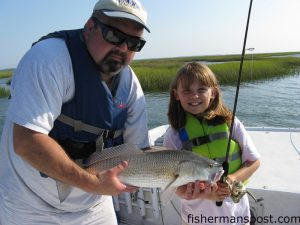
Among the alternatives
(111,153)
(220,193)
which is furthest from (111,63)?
(220,193)

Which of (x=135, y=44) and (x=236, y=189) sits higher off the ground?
(x=135, y=44)

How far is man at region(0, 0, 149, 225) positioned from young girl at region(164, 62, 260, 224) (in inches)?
23.4

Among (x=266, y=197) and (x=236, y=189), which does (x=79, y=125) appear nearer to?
(x=236, y=189)

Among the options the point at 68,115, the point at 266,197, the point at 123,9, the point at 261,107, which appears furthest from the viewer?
the point at 261,107

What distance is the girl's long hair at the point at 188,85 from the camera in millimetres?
2912

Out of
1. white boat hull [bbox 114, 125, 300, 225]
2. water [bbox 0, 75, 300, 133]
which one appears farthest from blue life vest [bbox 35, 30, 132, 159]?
water [bbox 0, 75, 300, 133]

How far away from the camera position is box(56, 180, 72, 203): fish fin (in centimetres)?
215

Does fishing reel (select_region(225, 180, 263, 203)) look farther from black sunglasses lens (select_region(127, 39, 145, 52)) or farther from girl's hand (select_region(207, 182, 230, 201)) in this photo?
black sunglasses lens (select_region(127, 39, 145, 52))

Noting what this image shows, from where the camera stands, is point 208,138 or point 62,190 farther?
point 208,138

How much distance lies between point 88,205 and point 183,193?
2.39 feet

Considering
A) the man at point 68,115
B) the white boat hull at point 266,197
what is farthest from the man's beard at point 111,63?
the white boat hull at point 266,197

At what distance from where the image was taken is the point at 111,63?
227 centimetres

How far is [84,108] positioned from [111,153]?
36 cm

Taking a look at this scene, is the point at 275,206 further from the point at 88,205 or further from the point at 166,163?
the point at 88,205
